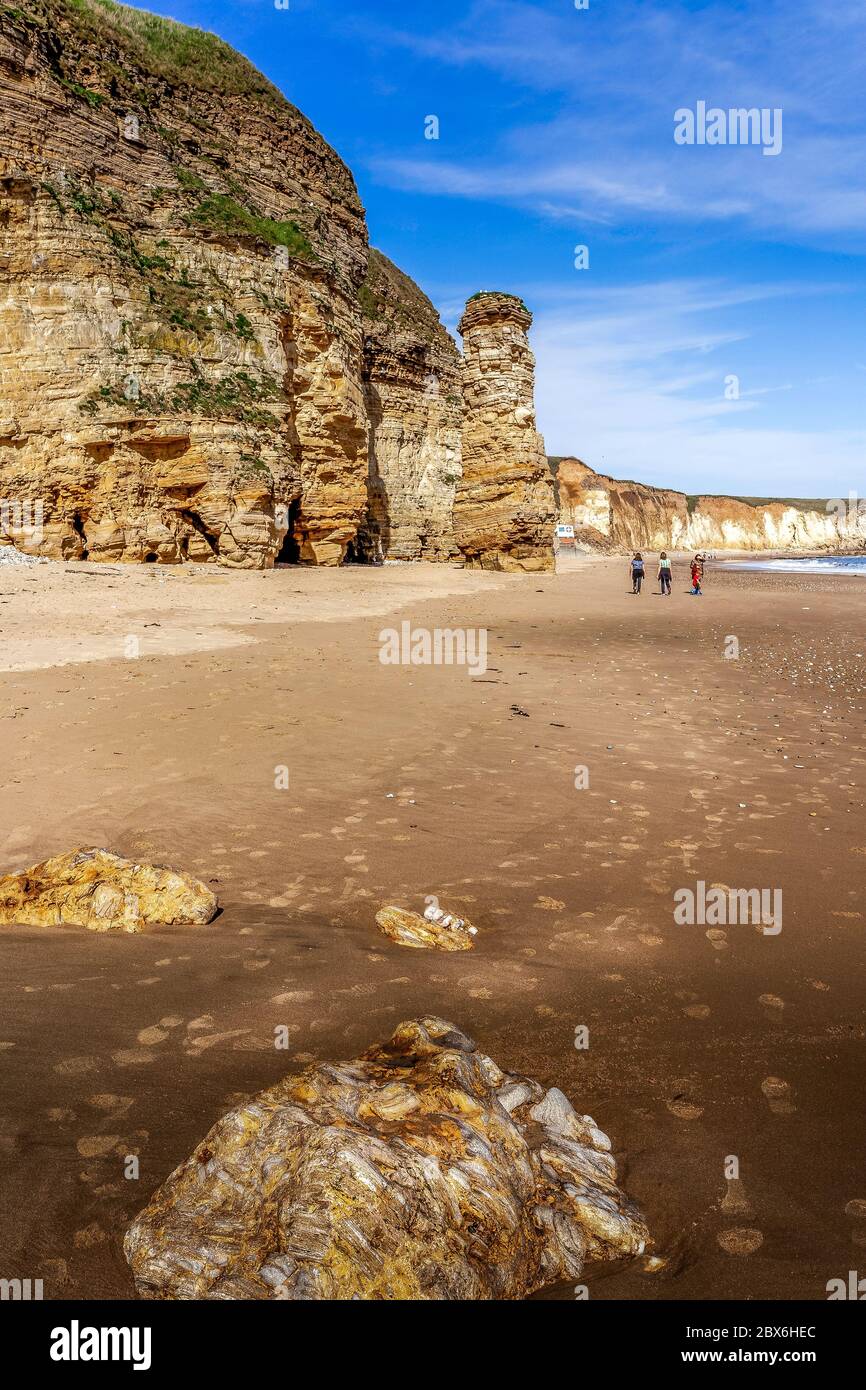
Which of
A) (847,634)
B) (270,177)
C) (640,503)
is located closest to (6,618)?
(847,634)

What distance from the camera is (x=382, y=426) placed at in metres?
35.5

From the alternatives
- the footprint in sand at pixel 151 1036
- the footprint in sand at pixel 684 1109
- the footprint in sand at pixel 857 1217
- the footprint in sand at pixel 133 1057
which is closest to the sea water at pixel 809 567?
the footprint in sand at pixel 684 1109

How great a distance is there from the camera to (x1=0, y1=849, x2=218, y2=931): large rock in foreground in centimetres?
418

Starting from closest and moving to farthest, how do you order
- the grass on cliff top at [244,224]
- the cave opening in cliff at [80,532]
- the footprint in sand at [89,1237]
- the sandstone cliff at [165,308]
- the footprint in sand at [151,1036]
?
1. the footprint in sand at [89,1237]
2. the footprint in sand at [151,1036]
3. the sandstone cliff at [165,308]
4. the cave opening in cliff at [80,532]
5. the grass on cliff top at [244,224]

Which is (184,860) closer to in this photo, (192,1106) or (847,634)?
(192,1106)

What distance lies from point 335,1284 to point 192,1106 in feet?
3.39

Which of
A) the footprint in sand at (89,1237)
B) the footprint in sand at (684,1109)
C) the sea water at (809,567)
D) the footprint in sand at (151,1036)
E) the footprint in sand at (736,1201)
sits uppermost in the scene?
the sea water at (809,567)

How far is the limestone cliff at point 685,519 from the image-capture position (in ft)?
316

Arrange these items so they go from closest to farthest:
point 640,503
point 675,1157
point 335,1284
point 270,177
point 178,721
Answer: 1. point 335,1284
2. point 675,1157
3. point 178,721
4. point 270,177
5. point 640,503

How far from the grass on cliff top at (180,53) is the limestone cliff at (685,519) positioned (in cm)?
6537

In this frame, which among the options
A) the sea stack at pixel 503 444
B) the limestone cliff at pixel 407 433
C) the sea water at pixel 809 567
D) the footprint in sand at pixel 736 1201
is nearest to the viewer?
the footprint in sand at pixel 736 1201

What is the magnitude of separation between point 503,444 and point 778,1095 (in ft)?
105

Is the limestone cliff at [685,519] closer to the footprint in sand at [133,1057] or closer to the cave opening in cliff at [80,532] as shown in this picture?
the cave opening in cliff at [80,532]

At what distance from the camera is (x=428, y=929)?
4188 millimetres
